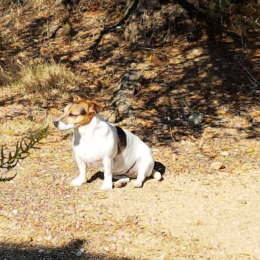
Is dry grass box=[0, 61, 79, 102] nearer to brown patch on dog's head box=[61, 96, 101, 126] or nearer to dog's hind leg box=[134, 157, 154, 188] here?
dog's hind leg box=[134, 157, 154, 188]

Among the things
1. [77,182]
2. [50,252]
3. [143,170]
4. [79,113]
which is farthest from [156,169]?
[50,252]

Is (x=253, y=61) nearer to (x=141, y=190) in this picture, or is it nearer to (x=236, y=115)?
(x=236, y=115)

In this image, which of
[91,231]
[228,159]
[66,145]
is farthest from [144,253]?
[66,145]

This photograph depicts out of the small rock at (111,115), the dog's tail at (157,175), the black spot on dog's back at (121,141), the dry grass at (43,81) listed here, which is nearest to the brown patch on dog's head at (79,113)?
the black spot on dog's back at (121,141)

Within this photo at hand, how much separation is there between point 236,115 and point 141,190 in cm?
264

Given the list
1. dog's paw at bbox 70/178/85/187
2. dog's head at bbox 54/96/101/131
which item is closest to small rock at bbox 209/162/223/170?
dog's paw at bbox 70/178/85/187

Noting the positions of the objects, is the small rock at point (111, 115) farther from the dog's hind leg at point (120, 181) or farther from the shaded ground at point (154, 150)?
the dog's hind leg at point (120, 181)

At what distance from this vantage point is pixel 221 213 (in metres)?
5.10

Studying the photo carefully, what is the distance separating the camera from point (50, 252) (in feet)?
15.1

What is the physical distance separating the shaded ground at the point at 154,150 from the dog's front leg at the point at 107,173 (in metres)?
0.12

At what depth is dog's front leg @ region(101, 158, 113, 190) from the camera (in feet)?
17.6

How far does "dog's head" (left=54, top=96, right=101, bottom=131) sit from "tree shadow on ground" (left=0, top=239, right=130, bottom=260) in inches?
47.0

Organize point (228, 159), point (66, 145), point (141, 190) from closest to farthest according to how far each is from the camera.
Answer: point (141, 190), point (228, 159), point (66, 145)

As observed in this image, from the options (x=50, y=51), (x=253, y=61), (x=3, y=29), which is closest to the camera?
(x=253, y=61)
